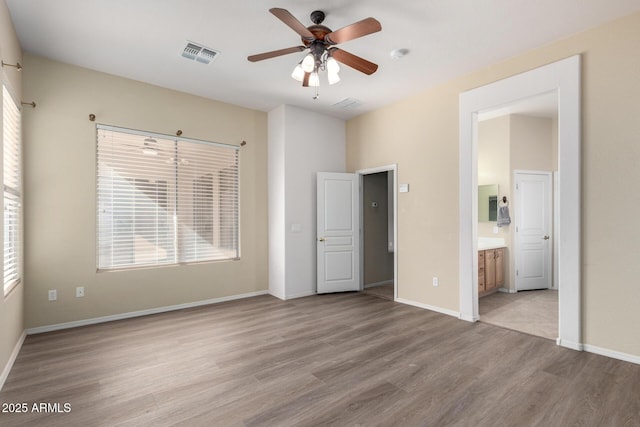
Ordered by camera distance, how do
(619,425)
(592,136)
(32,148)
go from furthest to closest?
(32,148) < (592,136) < (619,425)

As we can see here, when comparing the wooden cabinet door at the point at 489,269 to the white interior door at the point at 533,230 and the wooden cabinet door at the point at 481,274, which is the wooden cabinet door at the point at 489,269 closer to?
the wooden cabinet door at the point at 481,274

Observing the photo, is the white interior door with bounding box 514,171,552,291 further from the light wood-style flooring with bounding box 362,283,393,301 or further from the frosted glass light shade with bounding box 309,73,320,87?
the frosted glass light shade with bounding box 309,73,320,87

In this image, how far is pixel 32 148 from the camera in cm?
349

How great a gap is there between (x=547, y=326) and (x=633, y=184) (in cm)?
184

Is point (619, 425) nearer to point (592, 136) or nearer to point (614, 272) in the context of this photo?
point (614, 272)

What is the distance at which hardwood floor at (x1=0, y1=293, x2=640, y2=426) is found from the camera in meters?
2.09

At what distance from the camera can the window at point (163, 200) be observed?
4.02 meters

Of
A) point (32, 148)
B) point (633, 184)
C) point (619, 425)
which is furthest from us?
point (32, 148)

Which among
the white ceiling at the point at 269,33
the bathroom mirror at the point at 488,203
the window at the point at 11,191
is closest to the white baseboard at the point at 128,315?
the window at the point at 11,191

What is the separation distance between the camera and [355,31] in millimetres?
2428

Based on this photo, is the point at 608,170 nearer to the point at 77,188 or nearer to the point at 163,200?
the point at 163,200

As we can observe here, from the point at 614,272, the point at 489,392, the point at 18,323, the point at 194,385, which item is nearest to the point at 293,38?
the point at 194,385

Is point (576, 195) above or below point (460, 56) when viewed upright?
below

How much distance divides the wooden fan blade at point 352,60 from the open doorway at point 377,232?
2.80 meters
